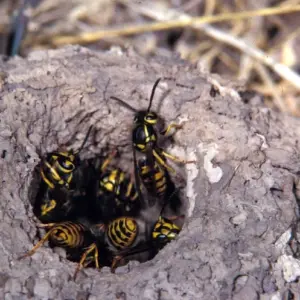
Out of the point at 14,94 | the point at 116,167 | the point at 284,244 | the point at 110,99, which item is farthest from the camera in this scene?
the point at 116,167

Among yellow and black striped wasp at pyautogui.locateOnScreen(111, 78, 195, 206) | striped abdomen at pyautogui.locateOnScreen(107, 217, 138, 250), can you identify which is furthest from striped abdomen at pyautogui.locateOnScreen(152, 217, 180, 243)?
yellow and black striped wasp at pyautogui.locateOnScreen(111, 78, 195, 206)

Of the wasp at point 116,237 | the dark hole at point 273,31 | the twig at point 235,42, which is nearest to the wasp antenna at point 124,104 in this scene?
the wasp at point 116,237

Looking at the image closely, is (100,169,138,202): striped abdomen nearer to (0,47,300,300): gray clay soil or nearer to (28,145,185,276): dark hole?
(28,145,185,276): dark hole

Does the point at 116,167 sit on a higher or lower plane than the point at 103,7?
lower

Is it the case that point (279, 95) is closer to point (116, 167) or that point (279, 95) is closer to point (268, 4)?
point (268, 4)

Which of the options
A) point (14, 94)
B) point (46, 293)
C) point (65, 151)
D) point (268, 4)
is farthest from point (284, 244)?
point (268, 4)

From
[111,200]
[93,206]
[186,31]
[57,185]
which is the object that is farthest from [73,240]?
[186,31]
